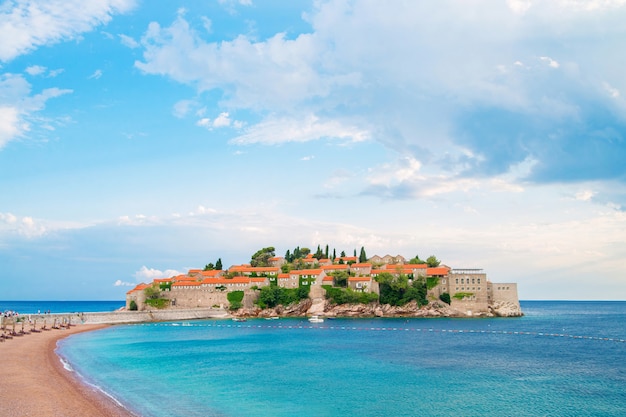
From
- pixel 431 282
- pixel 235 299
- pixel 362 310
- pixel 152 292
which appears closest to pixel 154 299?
pixel 152 292

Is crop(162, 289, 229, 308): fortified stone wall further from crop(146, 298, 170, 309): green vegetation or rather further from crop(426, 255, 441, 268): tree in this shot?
crop(426, 255, 441, 268): tree

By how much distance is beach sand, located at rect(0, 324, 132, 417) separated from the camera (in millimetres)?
20431

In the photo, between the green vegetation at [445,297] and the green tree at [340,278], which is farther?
the green tree at [340,278]

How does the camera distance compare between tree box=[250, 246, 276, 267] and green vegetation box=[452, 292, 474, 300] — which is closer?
green vegetation box=[452, 292, 474, 300]

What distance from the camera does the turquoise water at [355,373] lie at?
22781 millimetres

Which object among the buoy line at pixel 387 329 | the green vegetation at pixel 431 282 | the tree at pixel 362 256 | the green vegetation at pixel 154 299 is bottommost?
the buoy line at pixel 387 329

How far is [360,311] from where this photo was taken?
84250mm

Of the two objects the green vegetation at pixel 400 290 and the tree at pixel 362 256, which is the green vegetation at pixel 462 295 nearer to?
the green vegetation at pixel 400 290

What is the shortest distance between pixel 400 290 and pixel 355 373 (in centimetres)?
5425

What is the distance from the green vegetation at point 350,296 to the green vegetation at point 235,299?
659 inches

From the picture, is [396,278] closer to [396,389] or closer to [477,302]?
[477,302]

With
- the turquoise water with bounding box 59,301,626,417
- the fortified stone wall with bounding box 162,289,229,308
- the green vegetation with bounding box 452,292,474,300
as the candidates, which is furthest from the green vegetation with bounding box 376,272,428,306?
the fortified stone wall with bounding box 162,289,229,308

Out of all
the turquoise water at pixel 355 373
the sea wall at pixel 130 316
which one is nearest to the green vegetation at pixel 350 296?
the sea wall at pixel 130 316

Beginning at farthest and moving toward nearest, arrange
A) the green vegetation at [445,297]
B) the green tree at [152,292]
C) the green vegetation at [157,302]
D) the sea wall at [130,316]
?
the green tree at [152,292] → the green vegetation at [157,302] → the green vegetation at [445,297] → the sea wall at [130,316]
